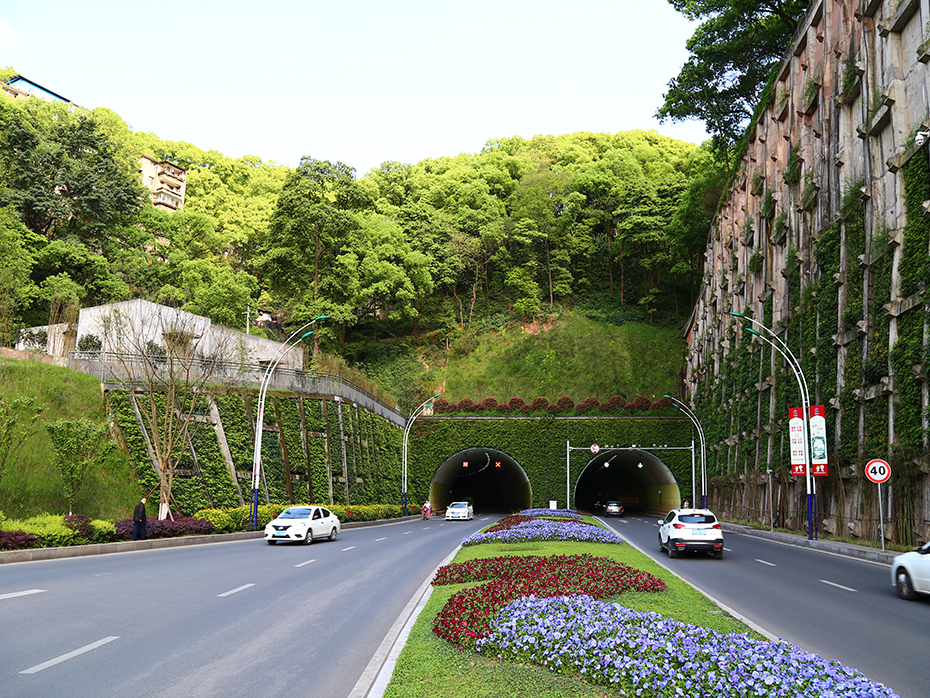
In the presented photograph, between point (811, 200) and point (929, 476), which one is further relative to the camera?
point (811, 200)

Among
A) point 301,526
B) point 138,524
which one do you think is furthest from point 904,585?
point 138,524

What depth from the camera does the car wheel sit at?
509 inches

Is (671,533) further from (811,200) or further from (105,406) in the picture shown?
(105,406)

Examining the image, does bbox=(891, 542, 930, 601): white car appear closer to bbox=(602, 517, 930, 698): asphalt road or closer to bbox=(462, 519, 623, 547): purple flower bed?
bbox=(602, 517, 930, 698): asphalt road

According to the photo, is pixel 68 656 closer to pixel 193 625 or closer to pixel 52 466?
pixel 193 625

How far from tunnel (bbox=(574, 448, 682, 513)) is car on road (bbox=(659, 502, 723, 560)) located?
38173 millimetres

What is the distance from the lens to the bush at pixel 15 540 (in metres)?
17.5

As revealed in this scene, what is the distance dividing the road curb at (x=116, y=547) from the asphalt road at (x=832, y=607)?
621 inches

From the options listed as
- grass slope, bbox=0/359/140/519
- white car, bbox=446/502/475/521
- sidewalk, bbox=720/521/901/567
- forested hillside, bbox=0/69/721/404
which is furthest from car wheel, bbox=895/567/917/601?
forested hillside, bbox=0/69/721/404

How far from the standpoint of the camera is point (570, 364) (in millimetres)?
67750

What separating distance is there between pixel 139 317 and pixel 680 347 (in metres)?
49.5

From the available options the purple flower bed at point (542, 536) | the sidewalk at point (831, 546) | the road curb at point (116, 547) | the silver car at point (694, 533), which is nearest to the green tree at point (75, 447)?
the road curb at point (116, 547)

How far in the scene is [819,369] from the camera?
3106 centimetres

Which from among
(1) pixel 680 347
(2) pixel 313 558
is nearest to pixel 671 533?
(2) pixel 313 558
